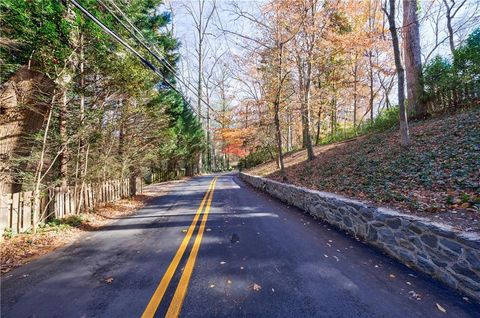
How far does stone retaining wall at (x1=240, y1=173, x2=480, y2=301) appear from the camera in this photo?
272 centimetres

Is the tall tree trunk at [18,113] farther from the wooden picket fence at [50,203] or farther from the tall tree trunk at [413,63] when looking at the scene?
the tall tree trunk at [413,63]

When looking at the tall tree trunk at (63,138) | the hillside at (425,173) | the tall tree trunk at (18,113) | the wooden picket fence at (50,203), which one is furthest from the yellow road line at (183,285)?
the tall tree trunk at (18,113)

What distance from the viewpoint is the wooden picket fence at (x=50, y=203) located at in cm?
489

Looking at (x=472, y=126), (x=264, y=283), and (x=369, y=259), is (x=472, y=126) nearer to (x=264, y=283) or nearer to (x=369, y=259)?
(x=369, y=259)

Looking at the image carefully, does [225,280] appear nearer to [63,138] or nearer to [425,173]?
[425,173]

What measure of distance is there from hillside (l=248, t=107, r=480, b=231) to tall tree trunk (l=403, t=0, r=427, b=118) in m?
1.94

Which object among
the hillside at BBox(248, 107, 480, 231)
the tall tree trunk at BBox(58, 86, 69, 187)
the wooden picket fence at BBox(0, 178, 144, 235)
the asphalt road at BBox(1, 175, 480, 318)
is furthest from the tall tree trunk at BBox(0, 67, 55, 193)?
the hillside at BBox(248, 107, 480, 231)

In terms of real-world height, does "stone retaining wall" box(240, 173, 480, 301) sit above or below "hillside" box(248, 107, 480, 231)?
below

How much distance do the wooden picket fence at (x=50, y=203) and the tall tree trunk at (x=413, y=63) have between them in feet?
44.9

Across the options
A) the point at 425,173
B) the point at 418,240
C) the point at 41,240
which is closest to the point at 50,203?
the point at 41,240

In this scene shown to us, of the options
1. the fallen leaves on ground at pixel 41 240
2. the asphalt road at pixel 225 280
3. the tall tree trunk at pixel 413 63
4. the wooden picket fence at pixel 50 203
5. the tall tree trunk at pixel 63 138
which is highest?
the tall tree trunk at pixel 413 63

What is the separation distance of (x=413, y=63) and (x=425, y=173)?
7.86 m

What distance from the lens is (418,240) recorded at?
3.35 metres

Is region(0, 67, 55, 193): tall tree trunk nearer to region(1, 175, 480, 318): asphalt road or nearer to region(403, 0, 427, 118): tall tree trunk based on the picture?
region(1, 175, 480, 318): asphalt road
